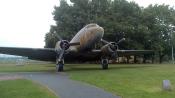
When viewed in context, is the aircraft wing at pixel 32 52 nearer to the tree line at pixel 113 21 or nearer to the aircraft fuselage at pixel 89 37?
the aircraft fuselage at pixel 89 37

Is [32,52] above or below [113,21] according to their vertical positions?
below

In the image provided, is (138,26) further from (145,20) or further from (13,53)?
(13,53)

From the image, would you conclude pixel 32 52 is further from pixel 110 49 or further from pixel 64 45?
pixel 110 49

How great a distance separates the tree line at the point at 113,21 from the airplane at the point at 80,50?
19.1 m

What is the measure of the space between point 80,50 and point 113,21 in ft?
83.2

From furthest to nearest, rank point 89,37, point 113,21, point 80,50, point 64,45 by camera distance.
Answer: point 113,21 < point 80,50 < point 89,37 < point 64,45

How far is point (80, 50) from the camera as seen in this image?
35.2 metres

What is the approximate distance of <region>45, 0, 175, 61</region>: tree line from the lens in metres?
58.2

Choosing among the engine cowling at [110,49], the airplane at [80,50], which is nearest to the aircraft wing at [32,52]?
the airplane at [80,50]

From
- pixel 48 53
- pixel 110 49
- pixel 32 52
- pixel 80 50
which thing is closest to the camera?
pixel 80 50

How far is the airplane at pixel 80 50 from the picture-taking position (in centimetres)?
3374

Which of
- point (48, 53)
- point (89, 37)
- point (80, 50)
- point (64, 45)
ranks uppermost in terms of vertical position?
point (89, 37)

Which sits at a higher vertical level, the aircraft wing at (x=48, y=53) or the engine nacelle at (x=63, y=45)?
the engine nacelle at (x=63, y=45)

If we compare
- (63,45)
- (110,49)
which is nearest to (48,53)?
(63,45)
